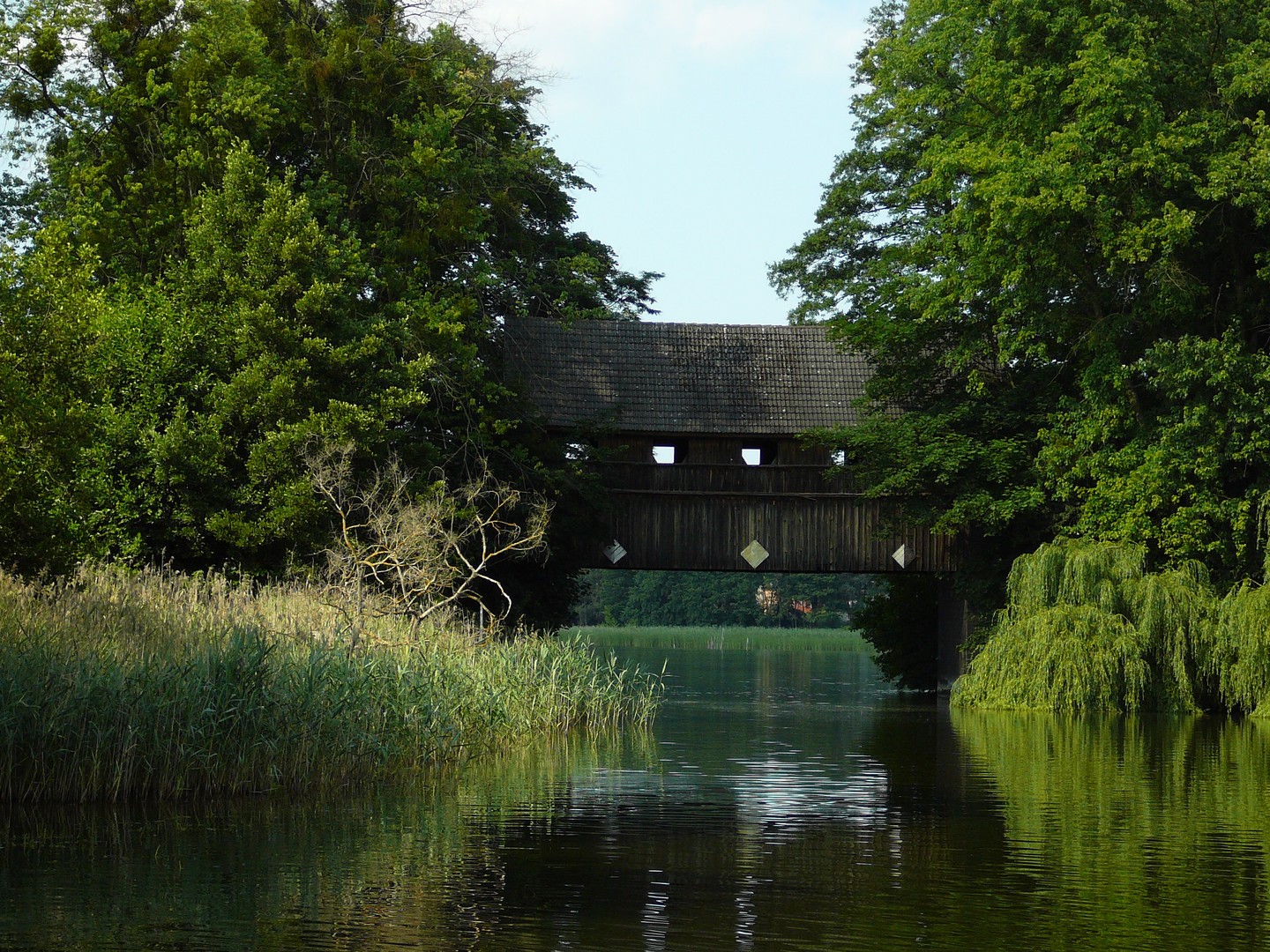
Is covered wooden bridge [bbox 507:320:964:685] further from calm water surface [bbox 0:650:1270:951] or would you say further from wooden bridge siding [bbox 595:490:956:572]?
calm water surface [bbox 0:650:1270:951]

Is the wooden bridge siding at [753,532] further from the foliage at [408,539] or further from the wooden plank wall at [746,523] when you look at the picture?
the foliage at [408,539]

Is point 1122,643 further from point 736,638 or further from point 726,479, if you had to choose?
point 736,638

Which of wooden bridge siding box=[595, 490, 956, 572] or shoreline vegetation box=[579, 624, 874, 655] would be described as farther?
shoreline vegetation box=[579, 624, 874, 655]

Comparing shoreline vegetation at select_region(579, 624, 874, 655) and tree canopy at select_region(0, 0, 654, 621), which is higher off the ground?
tree canopy at select_region(0, 0, 654, 621)

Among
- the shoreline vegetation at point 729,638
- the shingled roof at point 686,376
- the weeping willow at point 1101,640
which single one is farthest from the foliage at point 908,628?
the shoreline vegetation at point 729,638

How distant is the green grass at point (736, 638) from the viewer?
54.8 m

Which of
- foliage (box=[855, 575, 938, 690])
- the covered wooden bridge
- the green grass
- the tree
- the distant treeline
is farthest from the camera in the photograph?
the distant treeline

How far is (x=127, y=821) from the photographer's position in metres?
10.2

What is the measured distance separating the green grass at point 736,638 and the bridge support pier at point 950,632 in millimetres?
21227

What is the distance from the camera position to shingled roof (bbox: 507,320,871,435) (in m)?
27.5

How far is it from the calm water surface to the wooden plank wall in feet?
39.8

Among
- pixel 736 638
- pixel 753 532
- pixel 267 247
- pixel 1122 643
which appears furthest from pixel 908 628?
pixel 736 638

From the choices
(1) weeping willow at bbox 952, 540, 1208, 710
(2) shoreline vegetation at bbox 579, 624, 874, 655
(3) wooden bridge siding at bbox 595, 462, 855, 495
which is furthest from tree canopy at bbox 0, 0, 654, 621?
→ (2) shoreline vegetation at bbox 579, 624, 874, 655

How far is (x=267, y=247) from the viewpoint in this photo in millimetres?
22766
